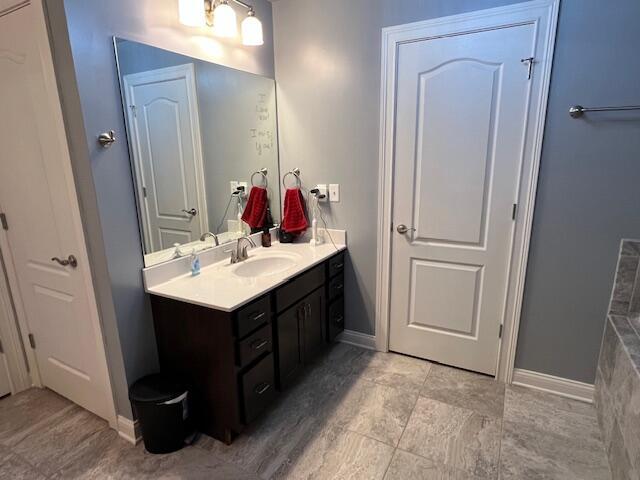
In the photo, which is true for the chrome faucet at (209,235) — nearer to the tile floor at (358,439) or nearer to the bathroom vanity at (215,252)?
the bathroom vanity at (215,252)

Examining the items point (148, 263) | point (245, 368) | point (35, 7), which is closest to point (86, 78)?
point (35, 7)

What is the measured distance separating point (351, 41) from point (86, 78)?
1.49 metres

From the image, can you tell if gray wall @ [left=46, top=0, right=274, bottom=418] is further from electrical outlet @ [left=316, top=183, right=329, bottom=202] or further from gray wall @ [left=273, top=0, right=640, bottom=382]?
electrical outlet @ [left=316, top=183, right=329, bottom=202]

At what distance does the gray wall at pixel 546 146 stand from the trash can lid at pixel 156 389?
4.32ft

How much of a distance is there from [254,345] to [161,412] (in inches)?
20.0

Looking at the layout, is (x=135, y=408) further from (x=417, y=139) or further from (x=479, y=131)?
(x=479, y=131)

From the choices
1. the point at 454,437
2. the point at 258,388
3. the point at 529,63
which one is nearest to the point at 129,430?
the point at 258,388

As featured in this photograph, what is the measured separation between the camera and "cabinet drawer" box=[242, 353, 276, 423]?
67.2 inches

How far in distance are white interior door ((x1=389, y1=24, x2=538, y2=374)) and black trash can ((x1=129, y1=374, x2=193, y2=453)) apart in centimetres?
147

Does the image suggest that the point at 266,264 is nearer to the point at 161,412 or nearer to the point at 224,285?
the point at 224,285

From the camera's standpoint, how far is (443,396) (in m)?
2.13

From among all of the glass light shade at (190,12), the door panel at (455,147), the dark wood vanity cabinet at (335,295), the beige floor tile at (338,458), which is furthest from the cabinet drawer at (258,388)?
the glass light shade at (190,12)

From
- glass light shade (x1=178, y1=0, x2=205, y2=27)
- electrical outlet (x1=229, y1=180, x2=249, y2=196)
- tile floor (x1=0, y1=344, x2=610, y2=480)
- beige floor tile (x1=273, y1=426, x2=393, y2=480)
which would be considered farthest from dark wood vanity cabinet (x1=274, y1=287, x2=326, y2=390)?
glass light shade (x1=178, y1=0, x2=205, y2=27)

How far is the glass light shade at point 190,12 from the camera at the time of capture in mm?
1723
